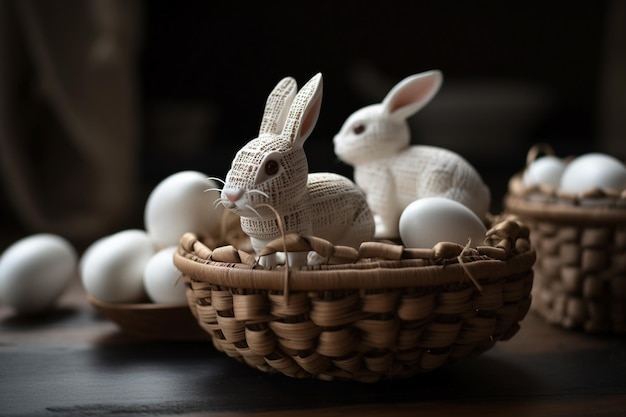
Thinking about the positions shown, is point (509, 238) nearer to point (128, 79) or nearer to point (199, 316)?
point (199, 316)

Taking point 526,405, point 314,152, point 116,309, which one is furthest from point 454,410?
point 314,152

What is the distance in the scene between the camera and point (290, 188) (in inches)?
23.5

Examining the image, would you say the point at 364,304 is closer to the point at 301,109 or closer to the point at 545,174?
the point at 301,109

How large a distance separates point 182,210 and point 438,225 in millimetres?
323

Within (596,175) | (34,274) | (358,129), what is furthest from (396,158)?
(34,274)

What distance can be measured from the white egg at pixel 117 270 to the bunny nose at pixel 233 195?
0.28m

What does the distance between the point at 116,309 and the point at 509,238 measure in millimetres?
461

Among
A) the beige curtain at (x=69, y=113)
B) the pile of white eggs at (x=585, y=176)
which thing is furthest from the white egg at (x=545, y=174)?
the beige curtain at (x=69, y=113)

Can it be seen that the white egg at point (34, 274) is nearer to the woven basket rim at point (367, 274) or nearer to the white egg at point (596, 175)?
the woven basket rim at point (367, 274)

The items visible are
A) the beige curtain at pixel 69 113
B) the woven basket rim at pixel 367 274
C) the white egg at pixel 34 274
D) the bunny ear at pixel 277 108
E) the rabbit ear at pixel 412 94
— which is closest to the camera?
the woven basket rim at pixel 367 274

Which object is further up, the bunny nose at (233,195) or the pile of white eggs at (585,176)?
the bunny nose at (233,195)

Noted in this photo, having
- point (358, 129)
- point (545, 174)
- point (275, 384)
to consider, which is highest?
point (358, 129)

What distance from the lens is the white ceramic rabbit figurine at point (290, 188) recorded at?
58cm

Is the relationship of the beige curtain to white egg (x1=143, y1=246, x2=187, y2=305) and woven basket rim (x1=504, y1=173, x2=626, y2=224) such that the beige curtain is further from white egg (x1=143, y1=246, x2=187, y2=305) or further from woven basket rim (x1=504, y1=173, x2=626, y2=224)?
woven basket rim (x1=504, y1=173, x2=626, y2=224)
